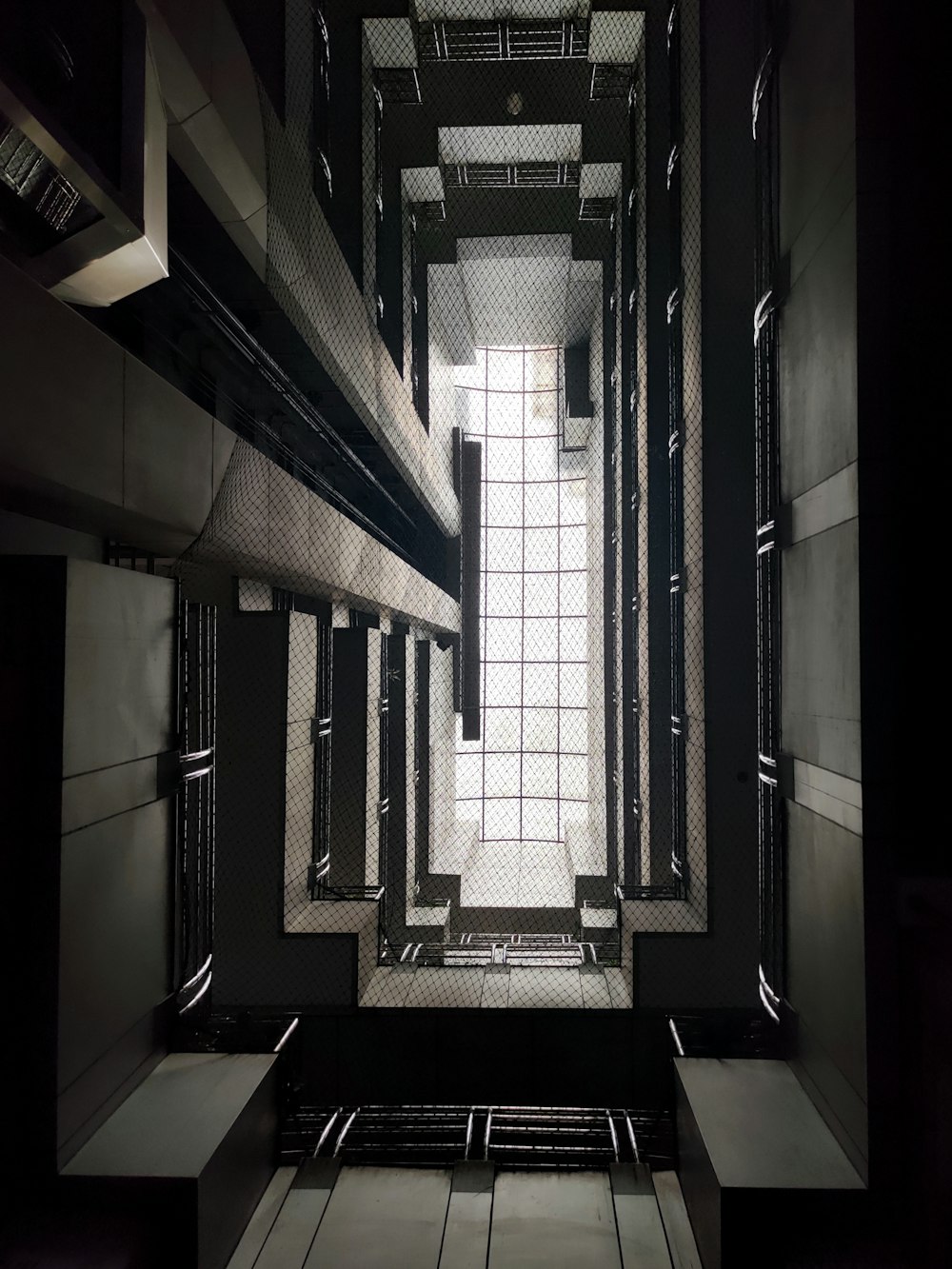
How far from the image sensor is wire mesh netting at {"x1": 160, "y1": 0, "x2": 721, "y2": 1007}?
599 cm

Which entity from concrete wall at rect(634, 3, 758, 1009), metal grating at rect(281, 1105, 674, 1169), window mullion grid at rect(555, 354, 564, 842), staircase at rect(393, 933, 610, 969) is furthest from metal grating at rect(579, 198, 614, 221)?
metal grating at rect(281, 1105, 674, 1169)

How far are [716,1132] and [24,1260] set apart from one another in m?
2.94

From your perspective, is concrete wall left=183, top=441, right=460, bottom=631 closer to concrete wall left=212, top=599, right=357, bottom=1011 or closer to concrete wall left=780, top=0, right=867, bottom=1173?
concrete wall left=212, top=599, right=357, bottom=1011

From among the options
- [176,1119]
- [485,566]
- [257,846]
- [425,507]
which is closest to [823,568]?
[176,1119]

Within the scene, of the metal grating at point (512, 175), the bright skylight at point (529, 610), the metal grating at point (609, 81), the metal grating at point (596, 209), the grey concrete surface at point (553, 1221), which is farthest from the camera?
the bright skylight at point (529, 610)

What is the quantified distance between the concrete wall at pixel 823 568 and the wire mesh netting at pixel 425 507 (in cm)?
214

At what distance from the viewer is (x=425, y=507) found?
13.1 m

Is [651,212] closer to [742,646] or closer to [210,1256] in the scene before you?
[742,646]

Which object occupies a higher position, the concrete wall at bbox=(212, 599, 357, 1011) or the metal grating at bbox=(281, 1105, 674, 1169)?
the concrete wall at bbox=(212, 599, 357, 1011)

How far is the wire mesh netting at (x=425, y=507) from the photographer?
19.7 feet

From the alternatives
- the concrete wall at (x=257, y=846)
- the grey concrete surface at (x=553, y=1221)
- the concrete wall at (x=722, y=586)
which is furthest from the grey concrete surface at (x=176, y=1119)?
the concrete wall at (x=722, y=586)

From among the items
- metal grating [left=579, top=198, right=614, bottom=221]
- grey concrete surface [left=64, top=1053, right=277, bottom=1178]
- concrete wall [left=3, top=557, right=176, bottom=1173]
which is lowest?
grey concrete surface [left=64, top=1053, right=277, bottom=1178]

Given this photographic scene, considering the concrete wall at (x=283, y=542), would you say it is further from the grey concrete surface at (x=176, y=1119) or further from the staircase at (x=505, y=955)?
the staircase at (x=505, y=955)

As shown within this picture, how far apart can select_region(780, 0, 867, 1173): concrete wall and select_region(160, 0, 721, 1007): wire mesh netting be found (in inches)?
84.3
